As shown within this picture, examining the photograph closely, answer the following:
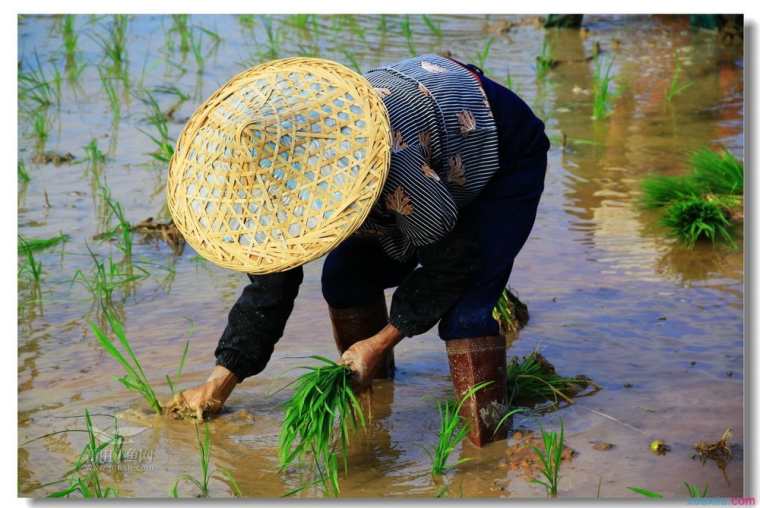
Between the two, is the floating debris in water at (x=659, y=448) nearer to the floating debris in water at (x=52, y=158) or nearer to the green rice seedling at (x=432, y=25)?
the floating debris in water at (x=52, y=158)

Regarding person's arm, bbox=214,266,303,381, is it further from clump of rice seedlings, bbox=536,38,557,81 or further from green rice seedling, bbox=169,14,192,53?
clump of rice seedlings, bbox=536,38,557,81

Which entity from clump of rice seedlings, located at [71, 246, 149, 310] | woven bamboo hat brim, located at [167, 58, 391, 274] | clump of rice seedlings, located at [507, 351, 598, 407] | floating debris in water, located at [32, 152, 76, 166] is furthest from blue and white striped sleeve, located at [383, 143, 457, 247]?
floating debris in water, located at [32, 152, 76, 166]

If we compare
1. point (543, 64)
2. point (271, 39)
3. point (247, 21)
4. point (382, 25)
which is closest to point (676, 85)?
point (543, 64)

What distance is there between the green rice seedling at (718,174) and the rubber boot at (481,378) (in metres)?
2.06

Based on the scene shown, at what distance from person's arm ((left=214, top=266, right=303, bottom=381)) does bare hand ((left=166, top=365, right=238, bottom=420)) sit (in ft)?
0.21

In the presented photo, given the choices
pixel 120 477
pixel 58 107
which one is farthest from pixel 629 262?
pixel 58 107

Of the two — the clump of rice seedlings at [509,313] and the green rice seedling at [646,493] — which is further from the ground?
the clump of rice seedlings at [509,313]

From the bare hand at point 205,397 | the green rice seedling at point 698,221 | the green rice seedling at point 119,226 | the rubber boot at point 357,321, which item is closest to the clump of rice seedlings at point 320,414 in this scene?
the bare hand at point 205,397

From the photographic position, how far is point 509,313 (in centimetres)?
419

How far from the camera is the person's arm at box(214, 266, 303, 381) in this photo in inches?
124

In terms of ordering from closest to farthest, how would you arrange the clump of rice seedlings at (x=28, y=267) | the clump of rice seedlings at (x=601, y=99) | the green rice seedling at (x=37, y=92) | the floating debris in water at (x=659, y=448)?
the floating debris in water at (x=659, y=448), the clump of rice seedlings at (x=28, y=267), the green rice seedling at (x=37, y=92), the clump of rice seedlings at (x=601, y=99)

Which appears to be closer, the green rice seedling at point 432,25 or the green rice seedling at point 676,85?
the green rice seedling at point 676,85

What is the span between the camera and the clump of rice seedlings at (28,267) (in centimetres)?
430
